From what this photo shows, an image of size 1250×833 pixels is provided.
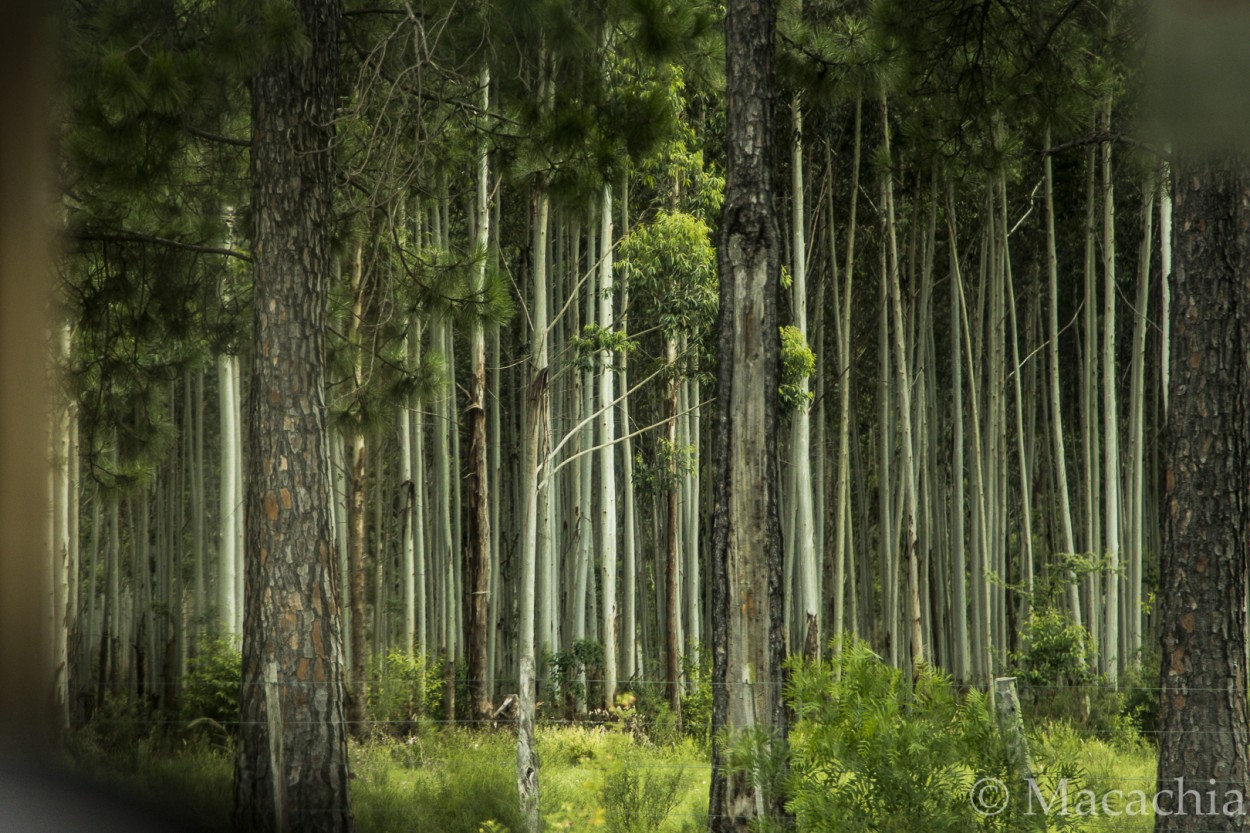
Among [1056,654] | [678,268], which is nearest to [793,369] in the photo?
[678,268]

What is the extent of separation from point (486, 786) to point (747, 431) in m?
2.81

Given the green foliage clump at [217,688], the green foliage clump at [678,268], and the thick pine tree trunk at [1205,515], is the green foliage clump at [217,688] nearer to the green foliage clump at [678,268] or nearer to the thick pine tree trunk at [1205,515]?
the green foliage clump at [678,268]

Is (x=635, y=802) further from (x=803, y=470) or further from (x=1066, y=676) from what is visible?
(x=1066, y=676)

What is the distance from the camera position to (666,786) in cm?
643

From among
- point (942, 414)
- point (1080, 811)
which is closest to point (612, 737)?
point (1080, 811)

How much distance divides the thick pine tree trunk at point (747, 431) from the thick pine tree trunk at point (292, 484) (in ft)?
6.04

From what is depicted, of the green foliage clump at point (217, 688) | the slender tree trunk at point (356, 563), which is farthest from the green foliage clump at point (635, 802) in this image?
the green foliage clump at point (217, 688)

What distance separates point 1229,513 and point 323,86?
4811 millimetres

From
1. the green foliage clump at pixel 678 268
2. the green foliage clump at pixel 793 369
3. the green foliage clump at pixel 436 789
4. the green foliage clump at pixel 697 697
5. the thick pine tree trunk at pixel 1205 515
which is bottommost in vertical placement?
the green foliage clump at pixel 697 697

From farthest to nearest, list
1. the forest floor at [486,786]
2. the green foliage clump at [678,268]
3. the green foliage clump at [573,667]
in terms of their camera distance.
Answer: the green foliage clump at [573,667] < the green foliage clump at [678,268] < the forest floor at [486,786]

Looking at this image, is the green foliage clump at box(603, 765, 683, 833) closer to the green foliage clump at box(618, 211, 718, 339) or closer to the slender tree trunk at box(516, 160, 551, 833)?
the slender tree trunk at box(516, 160, 551, 833)

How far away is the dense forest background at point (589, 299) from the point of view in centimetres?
675

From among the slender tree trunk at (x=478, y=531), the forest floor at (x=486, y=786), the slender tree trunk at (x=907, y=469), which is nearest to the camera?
the forest floor at (x=486, y=786)

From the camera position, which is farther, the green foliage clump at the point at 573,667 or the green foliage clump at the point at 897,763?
the green foliage clump at the point at 573,667
